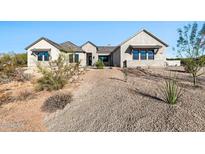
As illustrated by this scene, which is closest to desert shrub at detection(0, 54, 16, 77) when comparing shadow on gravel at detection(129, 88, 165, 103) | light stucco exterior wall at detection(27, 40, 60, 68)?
shadow on gravel at detection(129, 88, 165, 103)

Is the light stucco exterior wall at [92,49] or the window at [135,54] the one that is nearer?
the window at [135,54]

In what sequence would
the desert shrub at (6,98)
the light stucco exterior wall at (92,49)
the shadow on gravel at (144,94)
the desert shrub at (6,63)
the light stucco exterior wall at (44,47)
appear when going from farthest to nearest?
the light stucco exterior wall at (92,49) < the light stucco exterior wall at (44,47) < the desert shrub at (6,63) < the desert shrub at (6,98) < the shadow on gravel at (144,94)

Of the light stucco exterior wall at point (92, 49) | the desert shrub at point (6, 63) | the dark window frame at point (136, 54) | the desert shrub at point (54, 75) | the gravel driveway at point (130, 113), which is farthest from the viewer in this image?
the light stucco exterior wall at point (92, 49)

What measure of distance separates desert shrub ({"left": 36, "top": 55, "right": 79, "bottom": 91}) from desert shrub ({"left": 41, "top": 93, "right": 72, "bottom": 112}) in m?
2.20

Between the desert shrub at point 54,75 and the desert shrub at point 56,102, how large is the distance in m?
2.20

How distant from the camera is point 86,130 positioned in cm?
665

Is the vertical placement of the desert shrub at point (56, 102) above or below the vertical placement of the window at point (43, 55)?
below

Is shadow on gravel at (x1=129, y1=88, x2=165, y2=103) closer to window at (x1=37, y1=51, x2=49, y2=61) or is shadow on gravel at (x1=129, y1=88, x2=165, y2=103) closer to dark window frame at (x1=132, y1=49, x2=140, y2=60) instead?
dark window frame at (x1=132, y1=49, x2=140, y2=60)

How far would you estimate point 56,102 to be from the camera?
946 centimetres

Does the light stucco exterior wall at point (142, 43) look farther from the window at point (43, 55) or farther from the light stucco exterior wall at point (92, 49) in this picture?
the light stucco exterior wall at point (92, 49)

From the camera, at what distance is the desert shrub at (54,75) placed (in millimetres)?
12148

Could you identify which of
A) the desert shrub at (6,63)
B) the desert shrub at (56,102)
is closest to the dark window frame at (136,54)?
the desert shrub at (6,63)

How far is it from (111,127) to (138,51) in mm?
23091
